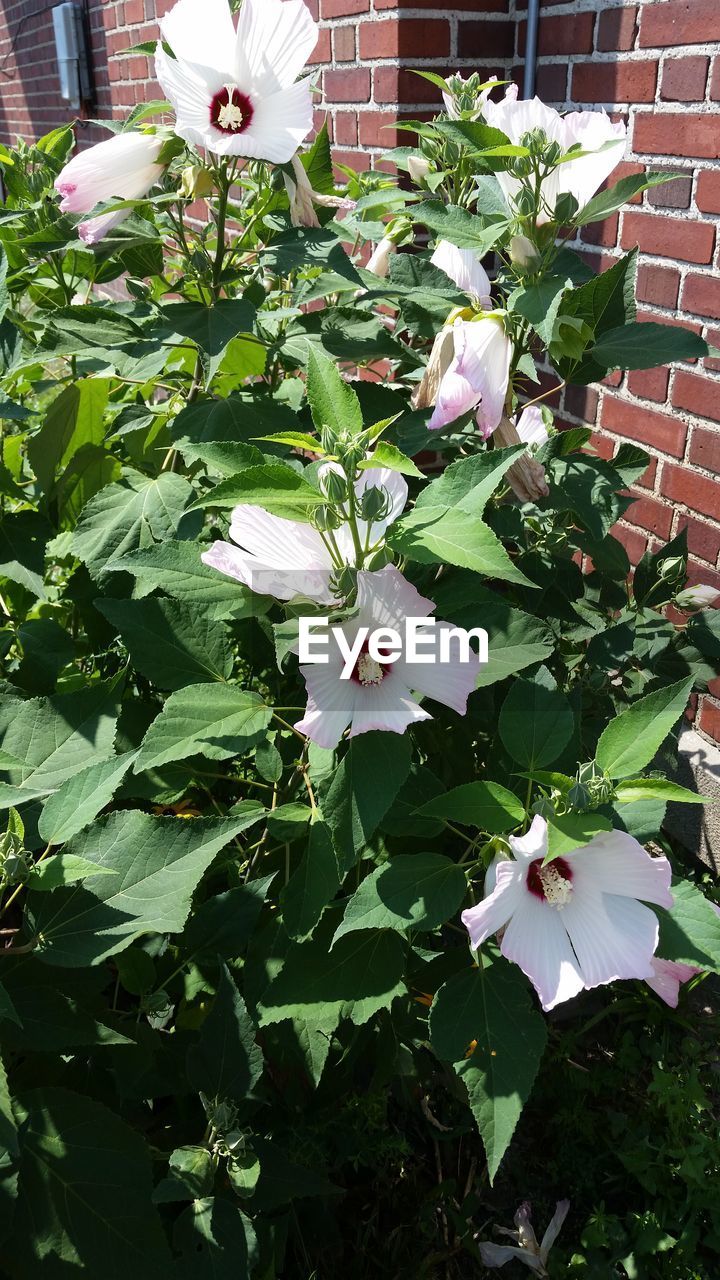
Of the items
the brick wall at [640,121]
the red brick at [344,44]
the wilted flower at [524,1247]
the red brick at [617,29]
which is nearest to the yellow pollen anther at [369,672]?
the wilted flower at [524,1247]

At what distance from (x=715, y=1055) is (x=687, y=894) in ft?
4.23

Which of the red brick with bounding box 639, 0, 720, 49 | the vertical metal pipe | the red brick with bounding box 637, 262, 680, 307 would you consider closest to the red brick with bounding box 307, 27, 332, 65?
the vertical metal pipe

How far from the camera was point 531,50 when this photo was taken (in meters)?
2.69

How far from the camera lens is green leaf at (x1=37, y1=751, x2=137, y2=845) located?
1.13m

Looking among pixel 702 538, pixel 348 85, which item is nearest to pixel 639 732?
pixel 702 538

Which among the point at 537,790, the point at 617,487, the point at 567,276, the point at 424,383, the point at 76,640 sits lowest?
the point at 76,640

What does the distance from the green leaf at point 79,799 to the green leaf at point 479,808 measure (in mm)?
338

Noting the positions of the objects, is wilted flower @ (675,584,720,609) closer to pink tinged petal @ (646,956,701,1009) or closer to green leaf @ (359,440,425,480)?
pink tinged petal @ (646,956,701,1009)

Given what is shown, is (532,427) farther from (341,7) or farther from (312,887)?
(341,7)

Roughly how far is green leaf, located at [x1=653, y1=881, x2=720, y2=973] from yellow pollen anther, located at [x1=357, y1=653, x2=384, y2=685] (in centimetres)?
39

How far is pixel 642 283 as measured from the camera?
98.4 inches

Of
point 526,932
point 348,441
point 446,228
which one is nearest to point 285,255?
point 446,228

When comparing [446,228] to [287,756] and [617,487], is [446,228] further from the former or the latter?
[287,756]

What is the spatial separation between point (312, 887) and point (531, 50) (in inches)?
94.1
